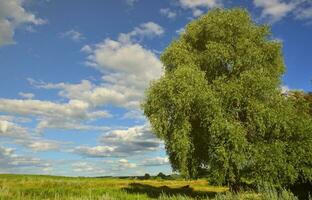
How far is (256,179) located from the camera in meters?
38.7

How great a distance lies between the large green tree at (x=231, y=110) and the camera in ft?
126

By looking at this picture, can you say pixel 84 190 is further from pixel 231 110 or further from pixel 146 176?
pixel 146 176

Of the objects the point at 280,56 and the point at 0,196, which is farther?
the point at 280,56

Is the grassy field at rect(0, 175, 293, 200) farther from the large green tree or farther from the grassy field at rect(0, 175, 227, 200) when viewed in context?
the large green tree

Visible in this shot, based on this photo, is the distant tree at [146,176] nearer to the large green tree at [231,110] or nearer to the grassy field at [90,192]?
the grassy field at [90,192]

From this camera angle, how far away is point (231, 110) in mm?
39844

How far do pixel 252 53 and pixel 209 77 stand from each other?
468 cm

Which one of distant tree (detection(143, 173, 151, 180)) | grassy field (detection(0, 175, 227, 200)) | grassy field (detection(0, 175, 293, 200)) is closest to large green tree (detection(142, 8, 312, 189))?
grassy field (detection(0, 175, 293, 200))

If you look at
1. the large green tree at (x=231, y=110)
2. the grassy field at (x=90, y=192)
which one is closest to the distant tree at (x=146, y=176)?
the grassy field at (x=90, y=192)

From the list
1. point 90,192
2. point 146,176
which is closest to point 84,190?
point 90,192

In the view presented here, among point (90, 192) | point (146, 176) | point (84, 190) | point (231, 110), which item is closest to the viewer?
point (90, 192)

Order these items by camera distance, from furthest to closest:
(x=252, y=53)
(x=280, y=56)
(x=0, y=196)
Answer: (x=280, y=56) → (x=252, y=53) → (x=0, y=196)

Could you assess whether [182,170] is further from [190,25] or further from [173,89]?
[190,25]

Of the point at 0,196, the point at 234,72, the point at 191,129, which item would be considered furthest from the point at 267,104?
the point at 0,196
